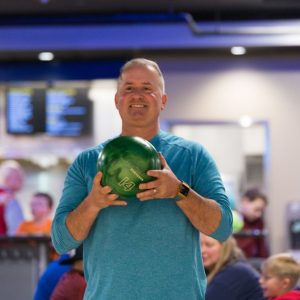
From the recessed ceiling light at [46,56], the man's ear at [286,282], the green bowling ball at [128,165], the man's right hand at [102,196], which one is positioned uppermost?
the recessed ceiling light at [46,56]

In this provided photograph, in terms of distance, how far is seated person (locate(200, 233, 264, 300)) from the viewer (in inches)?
196

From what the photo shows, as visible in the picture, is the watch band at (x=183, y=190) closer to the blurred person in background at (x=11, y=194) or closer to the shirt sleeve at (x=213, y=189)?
the shirt sleeve at (x=213, y=189)

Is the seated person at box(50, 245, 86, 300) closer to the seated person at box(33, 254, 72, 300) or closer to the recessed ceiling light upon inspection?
the seated person at box(33, 254, 72, 300)

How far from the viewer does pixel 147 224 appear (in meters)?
2.75

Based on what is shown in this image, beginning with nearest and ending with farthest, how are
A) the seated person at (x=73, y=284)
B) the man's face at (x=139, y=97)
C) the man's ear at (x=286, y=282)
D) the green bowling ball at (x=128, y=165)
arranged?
the green bowling ball at (x=128, y=165)
the man's face at (x=139, y=97)
the seated person at (x=73, y=284)
the man's ear at (x=286, y=282)

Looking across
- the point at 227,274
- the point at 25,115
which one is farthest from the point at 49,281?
the point at 25,115

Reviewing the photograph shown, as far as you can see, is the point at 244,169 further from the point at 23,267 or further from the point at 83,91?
the point at 23,267

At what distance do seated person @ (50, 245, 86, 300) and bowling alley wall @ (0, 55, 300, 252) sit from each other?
6.56 m

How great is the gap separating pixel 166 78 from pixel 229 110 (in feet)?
2.87

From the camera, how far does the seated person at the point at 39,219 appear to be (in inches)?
368

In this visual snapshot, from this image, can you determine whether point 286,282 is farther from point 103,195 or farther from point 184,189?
point 103,195

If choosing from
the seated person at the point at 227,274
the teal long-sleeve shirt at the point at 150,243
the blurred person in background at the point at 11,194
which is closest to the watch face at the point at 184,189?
the teal long-sleeve shirt at the point at 150,243

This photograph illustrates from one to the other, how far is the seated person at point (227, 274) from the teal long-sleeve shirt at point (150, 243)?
85.8 inches

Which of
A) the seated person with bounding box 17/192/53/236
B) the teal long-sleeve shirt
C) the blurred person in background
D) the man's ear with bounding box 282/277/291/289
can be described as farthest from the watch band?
the blurred person in background
